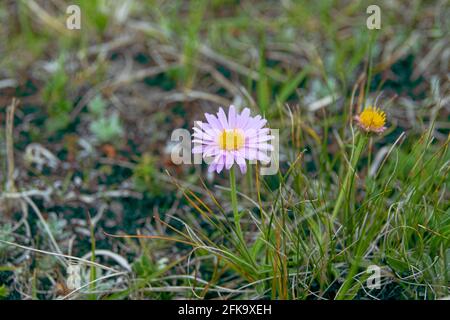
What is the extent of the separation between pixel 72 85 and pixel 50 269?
0.72 m

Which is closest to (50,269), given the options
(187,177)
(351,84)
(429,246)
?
(187,177)

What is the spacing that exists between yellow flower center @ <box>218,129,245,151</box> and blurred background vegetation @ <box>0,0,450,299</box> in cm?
29

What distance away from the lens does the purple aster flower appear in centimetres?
121

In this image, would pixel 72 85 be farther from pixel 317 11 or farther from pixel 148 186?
pixel 317 11

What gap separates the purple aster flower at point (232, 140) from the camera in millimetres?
1207

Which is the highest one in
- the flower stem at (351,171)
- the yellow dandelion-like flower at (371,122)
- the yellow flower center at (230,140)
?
the yellow dandelion-like flower at (371,122)

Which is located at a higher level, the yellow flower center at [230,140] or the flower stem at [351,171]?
the yellow flower center at [230,140]

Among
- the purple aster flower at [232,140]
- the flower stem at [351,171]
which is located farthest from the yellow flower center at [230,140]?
the flower stem at [351,171]

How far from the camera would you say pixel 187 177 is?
178 cm

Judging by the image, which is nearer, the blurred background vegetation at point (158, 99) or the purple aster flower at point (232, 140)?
the purple aster flower at point (232, 140)

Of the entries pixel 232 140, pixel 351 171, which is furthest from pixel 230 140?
pixel 351 171

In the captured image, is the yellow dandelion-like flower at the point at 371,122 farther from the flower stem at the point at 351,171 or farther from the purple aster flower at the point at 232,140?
the purple aster flower at the point at 232,140

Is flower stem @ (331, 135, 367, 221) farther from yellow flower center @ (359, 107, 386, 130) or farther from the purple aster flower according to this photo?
the purple aster flower
